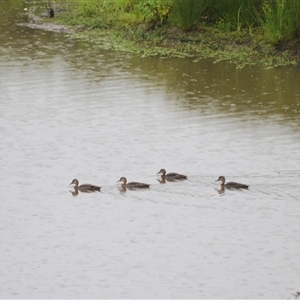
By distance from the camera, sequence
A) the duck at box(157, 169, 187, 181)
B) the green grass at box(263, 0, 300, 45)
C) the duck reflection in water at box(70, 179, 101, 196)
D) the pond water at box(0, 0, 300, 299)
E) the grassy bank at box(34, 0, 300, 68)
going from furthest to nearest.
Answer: the grassy bank at box(34, 0, 300, 68)
the green grass at box(263, 0, 300, 45)
the duck at box(157, 169, 187, 181)
the duck reflection in water at box(70, 179, 101, 196)
the pond water at box(0, 0, 300, 299)

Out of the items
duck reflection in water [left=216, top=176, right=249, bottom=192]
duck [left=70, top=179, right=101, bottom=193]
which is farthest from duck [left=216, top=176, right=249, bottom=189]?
duck [left=70, top=179, right=101, bottom=193]

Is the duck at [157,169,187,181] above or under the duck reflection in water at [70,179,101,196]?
above

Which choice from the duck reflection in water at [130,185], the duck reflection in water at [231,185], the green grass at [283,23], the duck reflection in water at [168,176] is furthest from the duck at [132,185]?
the green grass at [283,23]

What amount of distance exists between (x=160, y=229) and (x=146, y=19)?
35.5ft

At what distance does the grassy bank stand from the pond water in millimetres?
667

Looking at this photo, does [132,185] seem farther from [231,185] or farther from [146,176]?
[231,185]

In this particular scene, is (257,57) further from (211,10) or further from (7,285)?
(7,285)

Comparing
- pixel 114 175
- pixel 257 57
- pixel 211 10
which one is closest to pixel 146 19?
pixel 211 10

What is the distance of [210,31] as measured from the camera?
20.3m

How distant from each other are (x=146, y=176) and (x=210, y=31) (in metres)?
8.49

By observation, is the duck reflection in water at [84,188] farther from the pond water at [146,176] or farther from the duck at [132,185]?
A: the duck at [132,185]

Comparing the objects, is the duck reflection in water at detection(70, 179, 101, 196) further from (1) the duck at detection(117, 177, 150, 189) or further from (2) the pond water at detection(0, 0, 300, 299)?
(1) the duck at detection(117, 177, 150, 189)

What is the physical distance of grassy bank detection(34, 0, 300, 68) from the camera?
19.1 metres

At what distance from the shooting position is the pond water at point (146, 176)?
31.0ft
